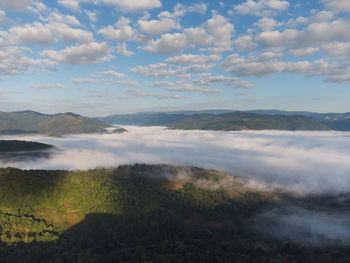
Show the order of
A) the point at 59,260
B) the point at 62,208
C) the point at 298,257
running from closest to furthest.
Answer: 1. the point at 59,260
2. the point at 298,257
3. the point at 62,208

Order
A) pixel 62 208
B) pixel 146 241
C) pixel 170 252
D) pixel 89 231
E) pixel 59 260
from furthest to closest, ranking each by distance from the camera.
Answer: pixel 62 208, pixel 89 231, pixel 146 241, pixel 59 260, pixel 170 252

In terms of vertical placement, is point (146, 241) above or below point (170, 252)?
below

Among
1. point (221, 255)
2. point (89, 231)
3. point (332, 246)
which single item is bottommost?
point (332, 246)

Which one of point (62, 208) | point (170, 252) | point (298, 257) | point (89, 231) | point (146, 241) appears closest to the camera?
point (170, 252)

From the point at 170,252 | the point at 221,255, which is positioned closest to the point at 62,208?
the point at 170,252

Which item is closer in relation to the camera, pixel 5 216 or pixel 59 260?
pixel 59 260

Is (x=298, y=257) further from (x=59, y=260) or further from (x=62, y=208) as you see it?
(x=62, y=208)

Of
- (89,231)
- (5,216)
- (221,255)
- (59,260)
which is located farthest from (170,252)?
(5,216)

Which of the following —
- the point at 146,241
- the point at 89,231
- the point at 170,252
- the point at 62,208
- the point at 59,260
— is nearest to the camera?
the point at 170,252

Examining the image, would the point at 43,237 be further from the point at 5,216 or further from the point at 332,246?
the point at 332,246
